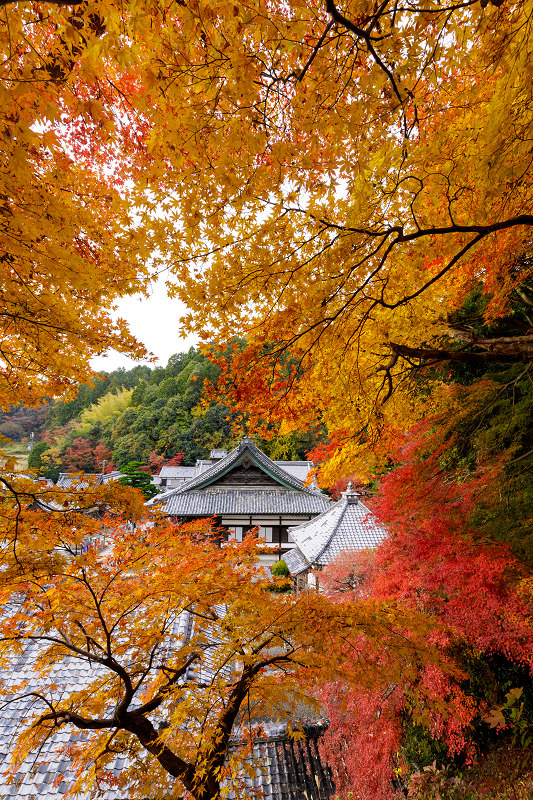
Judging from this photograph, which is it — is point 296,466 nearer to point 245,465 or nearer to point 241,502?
point 245,465

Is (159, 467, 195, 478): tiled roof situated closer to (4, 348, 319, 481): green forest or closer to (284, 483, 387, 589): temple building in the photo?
(4, 348, 319, 481): green forest

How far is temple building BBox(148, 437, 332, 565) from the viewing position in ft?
57.4

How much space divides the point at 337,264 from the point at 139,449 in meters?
39.9

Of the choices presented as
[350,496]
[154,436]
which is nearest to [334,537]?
[350,496]

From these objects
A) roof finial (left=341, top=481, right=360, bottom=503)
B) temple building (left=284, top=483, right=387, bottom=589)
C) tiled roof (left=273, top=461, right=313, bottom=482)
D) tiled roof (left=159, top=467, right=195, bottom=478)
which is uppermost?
tiled roof (left=159, top=467, right=195, bottom=478)

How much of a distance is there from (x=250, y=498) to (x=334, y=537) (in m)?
6.14

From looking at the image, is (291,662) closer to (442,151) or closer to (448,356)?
(448,356)

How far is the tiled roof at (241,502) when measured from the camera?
56.3 feet

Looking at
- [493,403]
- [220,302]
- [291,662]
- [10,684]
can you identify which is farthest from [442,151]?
[10,684]

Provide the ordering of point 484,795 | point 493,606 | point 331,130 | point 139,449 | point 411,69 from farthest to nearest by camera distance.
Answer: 1. point 139,449
2. point 484,795
3. point 493,606
4. point 331,130
5. point 411,69

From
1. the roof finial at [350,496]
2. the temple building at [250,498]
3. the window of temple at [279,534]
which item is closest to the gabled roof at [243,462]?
the temple building at [250,498]

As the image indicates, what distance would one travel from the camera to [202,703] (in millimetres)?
3635

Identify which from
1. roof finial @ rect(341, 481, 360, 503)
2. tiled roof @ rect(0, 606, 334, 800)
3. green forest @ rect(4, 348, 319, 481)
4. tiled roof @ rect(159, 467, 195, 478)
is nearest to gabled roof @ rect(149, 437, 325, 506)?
roof finial @ rect(341, 481, 360, 503)

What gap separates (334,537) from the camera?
12.8m
